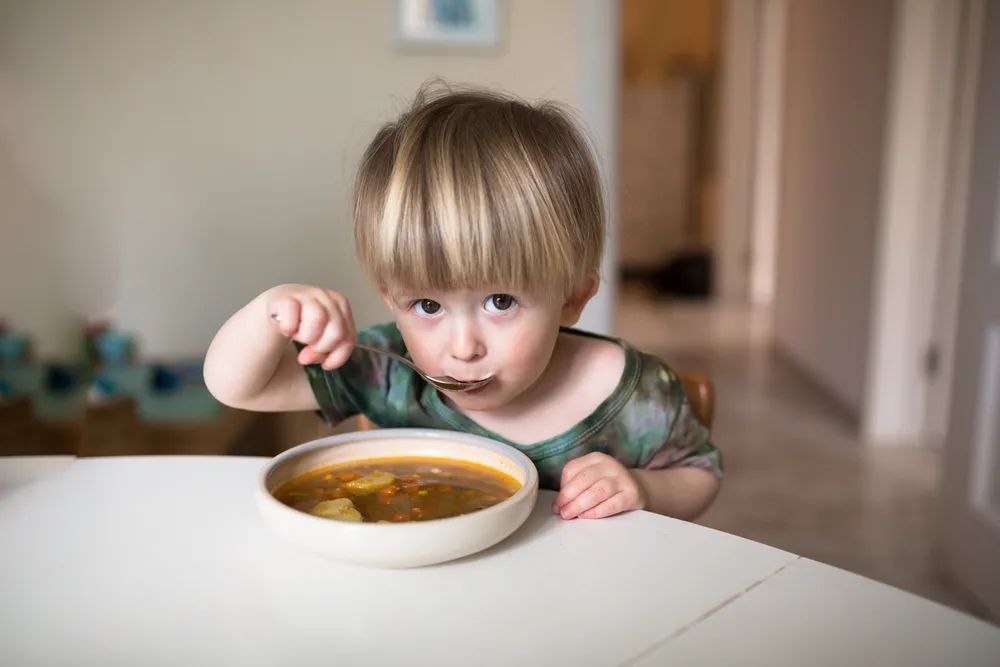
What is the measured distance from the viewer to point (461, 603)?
1.60ft

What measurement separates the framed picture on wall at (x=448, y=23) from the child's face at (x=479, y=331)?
4.50 feet

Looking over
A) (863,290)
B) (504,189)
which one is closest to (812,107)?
(863,290)

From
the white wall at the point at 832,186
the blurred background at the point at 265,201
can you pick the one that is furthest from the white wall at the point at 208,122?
the white wall at the point at 832,186

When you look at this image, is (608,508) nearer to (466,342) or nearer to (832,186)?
(466,342)

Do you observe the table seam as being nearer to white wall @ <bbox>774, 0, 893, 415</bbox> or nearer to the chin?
the chin

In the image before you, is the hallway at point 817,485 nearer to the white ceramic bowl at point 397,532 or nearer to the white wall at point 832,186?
the white wall at point 832,186

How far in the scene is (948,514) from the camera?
1.96m

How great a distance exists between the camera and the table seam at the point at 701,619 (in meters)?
0.44

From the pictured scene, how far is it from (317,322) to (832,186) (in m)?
3.54

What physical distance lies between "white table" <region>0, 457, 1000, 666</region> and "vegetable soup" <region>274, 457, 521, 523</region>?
0.13 ft

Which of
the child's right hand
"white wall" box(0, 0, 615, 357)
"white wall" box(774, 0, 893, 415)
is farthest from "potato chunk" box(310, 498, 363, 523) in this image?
"white wall" box(774, 0, 893, 415)

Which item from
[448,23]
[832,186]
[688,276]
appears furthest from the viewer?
[688,276]

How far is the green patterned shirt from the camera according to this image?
2.75 feet

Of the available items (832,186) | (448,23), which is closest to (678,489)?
(448,23)
